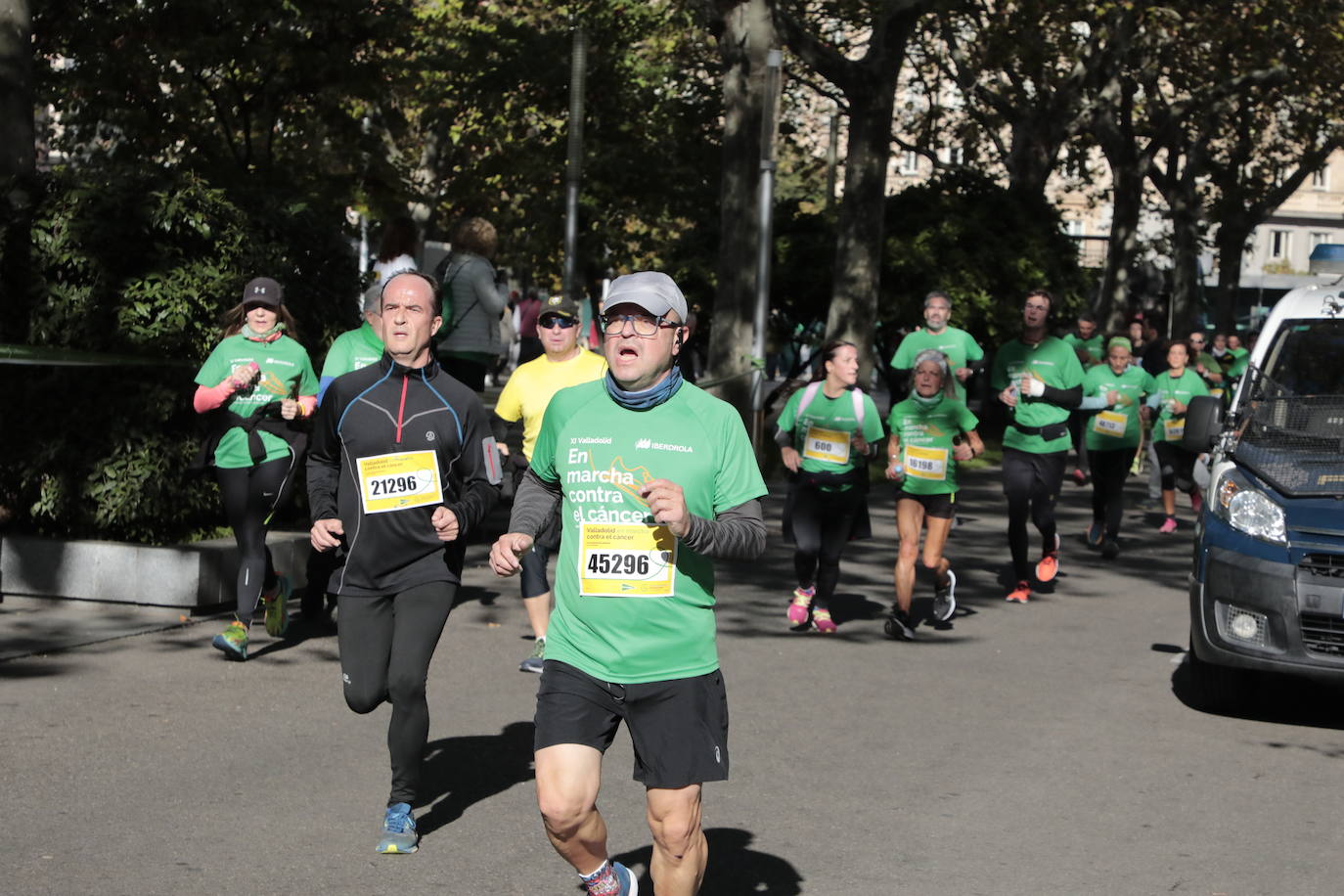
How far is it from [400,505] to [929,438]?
4.95 metres

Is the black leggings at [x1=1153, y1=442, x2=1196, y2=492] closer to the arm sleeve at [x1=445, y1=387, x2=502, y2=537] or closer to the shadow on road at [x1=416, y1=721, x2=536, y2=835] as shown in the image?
the shadow on road at [x1=416, y1=721, x2=536, y2=835]

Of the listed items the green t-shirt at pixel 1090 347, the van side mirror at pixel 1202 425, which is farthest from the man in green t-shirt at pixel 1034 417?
the green t-shirt at pixel 1090 347

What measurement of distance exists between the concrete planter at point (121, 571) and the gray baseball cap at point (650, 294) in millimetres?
5833

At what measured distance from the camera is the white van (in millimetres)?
8023

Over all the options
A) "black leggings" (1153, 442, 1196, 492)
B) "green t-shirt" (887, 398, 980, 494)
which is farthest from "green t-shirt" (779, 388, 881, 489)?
"black leggings" (1153, 442, 1196, 492)

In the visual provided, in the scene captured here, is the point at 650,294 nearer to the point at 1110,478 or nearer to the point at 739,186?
the point at 1110,478

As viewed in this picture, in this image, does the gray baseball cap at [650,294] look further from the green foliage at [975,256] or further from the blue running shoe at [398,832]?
the green foliage at [975,256]

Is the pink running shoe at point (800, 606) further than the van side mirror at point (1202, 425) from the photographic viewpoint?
Yes

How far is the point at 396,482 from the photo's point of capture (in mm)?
6168

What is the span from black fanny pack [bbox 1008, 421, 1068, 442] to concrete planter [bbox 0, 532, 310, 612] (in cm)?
485

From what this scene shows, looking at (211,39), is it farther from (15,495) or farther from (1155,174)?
(1155,174)

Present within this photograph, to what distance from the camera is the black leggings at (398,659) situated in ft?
19.5

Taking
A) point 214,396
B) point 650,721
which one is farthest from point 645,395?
point 214,396

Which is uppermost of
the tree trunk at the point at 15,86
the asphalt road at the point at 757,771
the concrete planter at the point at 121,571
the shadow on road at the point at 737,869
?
the tree trunk at the point at 15,86
